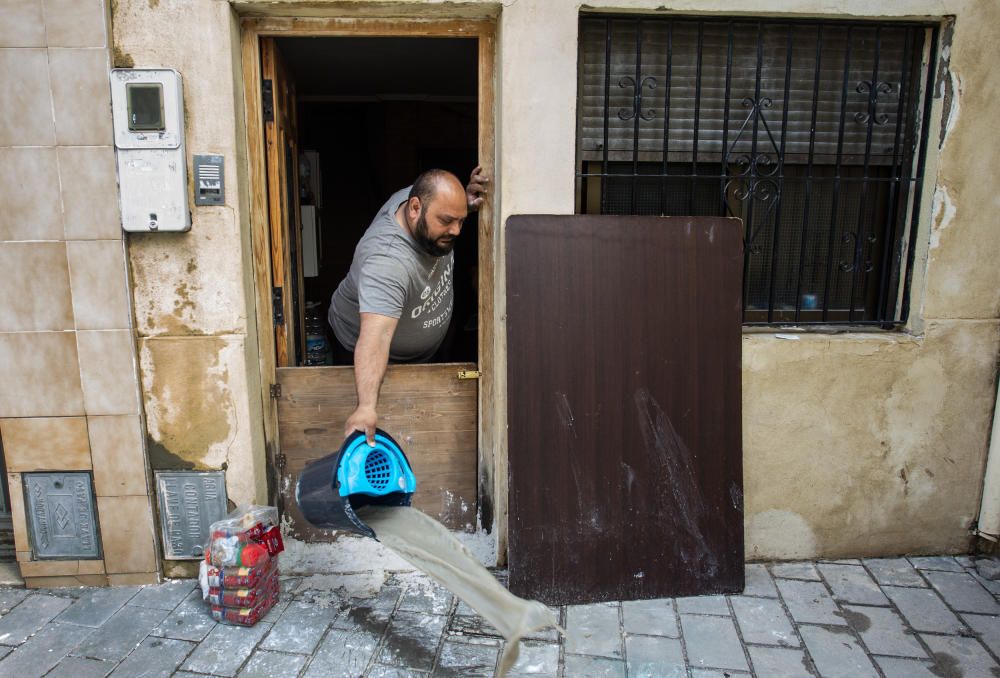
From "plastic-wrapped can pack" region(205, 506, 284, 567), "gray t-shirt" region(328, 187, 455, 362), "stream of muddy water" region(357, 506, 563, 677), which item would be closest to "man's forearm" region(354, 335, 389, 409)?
"gray t-shirt" region(328, 187, 455, 362)

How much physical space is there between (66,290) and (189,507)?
1.12 meters

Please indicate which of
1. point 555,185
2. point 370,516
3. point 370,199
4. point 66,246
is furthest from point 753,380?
point 370,199

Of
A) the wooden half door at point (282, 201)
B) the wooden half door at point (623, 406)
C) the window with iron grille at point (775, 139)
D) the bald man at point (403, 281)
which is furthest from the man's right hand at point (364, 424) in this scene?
the window with iron grille at point (775, 139)

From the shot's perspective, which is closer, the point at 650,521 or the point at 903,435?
the point at 650,521

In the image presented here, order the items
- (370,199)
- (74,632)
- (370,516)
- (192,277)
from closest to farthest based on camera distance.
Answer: (370,516), (74,632), (192,277), (370,199)

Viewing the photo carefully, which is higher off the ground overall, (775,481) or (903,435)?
(903,435)

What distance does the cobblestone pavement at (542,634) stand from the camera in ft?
8.12

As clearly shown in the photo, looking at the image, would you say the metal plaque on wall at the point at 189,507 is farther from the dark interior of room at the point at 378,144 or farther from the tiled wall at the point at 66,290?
the dark interior of room at the point at 378,144

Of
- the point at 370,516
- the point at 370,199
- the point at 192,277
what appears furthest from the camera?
the point at 370,199

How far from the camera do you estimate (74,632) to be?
270 cm

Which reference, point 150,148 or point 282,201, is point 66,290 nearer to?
point 150,148

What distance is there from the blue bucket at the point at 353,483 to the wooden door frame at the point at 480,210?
0.71 meters

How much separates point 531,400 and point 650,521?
784mm

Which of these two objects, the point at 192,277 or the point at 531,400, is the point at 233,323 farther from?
the point at 531,400
